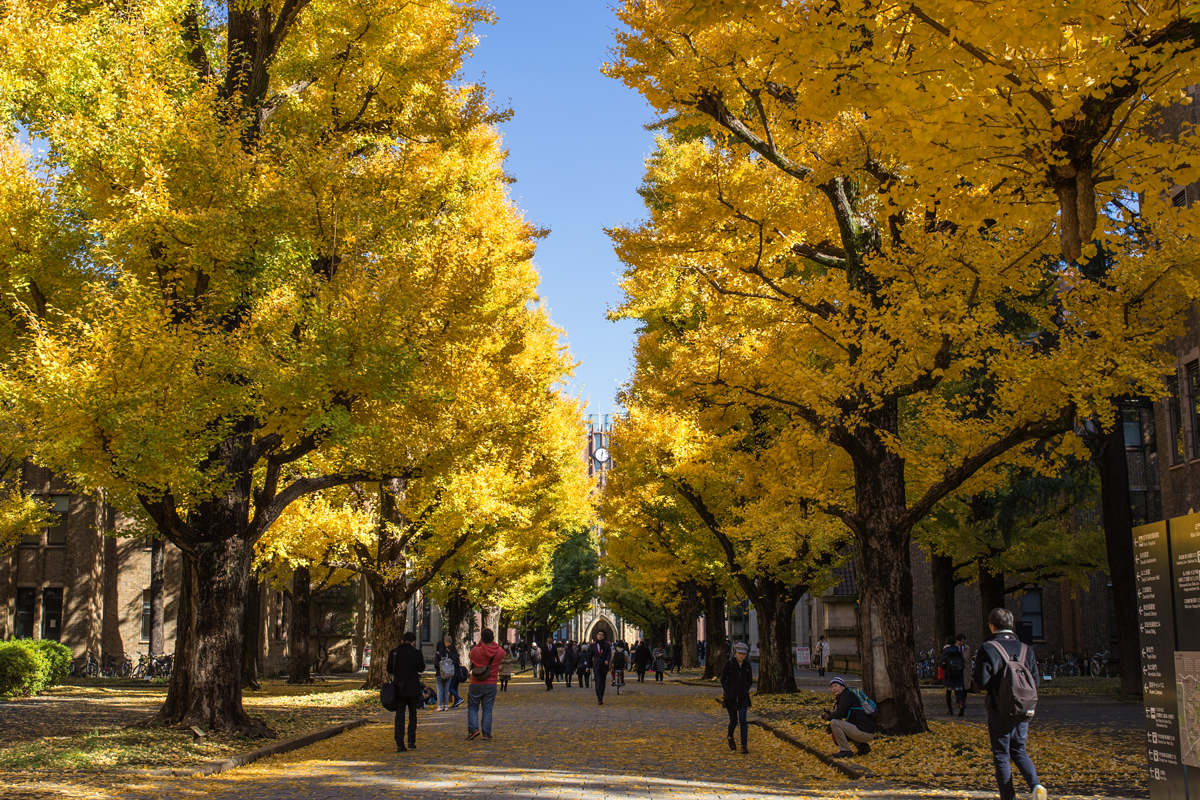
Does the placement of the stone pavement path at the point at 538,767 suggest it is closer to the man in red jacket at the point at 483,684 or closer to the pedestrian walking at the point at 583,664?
the man in red jacket at the point at 483,684

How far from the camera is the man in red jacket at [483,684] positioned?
14.2 m

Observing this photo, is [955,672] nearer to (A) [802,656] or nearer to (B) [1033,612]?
(B) [1033,612]

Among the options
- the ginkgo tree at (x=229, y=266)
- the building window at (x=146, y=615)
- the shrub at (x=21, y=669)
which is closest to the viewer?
the ginkgo tree at (x=229, y=266)

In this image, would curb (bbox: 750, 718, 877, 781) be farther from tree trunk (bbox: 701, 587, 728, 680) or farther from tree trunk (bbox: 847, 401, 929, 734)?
tree trunk (bbox: 701, 587, 728, 680)

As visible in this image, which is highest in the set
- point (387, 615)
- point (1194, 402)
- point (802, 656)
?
point (1194, 402)

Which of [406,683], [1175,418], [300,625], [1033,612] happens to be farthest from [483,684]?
[1033,612]

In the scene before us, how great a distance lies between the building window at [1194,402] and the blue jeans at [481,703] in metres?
15.3

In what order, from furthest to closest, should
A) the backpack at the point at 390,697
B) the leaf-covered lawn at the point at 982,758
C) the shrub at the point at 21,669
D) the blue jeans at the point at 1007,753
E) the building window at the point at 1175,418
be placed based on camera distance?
the shrub at the point at 21,669 < the building window at the point at 1175,418 < the backpack at the point at 390,697 < the leaf-covered lawn at the point at 982,758 < the blue jeans at the point at 1007,753

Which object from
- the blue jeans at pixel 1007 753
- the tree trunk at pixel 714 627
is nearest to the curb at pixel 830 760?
the blue jeans at pixel 1007 753

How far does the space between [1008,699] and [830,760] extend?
4160 millimetres

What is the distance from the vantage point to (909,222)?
13867 millimetres

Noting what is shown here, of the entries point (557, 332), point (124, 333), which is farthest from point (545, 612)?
point (124, 333)

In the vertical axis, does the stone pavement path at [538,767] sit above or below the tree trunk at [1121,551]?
below

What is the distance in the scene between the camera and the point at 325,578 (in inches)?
1179
